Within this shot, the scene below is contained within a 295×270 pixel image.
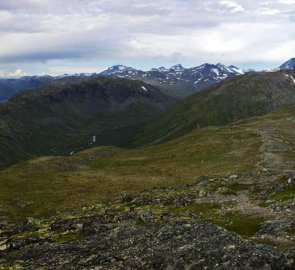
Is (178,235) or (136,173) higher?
(178,235)

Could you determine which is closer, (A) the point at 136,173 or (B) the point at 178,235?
(B) the point at 178,235

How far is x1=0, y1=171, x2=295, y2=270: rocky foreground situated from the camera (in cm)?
4106

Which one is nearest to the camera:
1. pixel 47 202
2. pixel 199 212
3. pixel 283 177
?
pixel 199 212

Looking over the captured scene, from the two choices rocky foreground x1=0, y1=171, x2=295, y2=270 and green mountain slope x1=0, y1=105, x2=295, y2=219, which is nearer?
rocky foreground x1=0, y1=171, x2=295, y2=270

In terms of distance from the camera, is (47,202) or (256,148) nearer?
(47,202)

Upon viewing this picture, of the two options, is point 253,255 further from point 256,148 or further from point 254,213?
point 256,148

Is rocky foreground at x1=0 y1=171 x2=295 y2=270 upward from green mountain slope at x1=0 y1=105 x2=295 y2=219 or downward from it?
upward

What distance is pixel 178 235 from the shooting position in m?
49.1

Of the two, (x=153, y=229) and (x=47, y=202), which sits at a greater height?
(x=153, y=229)

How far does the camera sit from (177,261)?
137 ft

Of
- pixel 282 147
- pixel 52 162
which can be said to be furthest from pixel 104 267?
pixel 52 162

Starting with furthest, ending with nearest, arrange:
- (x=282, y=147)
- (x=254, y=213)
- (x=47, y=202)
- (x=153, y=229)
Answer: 1. (x=282, y=147)
2. (x=47, y=202)
3. (x=254, y=213)
4. (x=153, y=229)

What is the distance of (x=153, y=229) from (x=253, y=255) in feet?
57.6

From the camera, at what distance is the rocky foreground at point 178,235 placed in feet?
135
